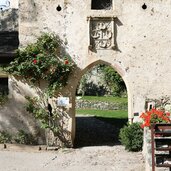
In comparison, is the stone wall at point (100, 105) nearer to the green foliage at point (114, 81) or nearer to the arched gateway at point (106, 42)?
the green foliage at point (114, 81)

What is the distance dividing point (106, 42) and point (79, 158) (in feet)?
13.0

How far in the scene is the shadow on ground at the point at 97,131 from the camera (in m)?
15.0

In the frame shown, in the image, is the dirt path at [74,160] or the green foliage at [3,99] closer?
the dirt path at [74,160]

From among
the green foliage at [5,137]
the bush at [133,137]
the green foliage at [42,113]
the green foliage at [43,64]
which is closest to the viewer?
the bush at [133,137]

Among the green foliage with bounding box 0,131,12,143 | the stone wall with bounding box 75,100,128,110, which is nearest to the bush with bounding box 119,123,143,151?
the green foliage with bounding box 0,131,12,143

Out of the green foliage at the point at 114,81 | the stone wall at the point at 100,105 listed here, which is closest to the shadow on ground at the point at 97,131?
the stone wall at the point at 100,105

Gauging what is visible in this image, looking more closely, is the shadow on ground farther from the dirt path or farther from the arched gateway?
the arched gateway

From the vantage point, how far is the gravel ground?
1067 cm

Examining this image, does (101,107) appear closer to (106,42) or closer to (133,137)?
(106,42)

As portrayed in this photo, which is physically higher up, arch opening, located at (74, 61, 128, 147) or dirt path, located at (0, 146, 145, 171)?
arch opening, located at (74, 61, 128, 147)

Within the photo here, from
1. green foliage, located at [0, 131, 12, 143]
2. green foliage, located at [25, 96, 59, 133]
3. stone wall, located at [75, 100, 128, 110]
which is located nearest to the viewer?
green foliage, located at [25, 96, 59, 133]

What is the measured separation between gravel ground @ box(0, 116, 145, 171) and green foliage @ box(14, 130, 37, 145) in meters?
0.57

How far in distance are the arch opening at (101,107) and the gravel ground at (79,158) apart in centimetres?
61

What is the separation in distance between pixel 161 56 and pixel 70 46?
9.87 ft
